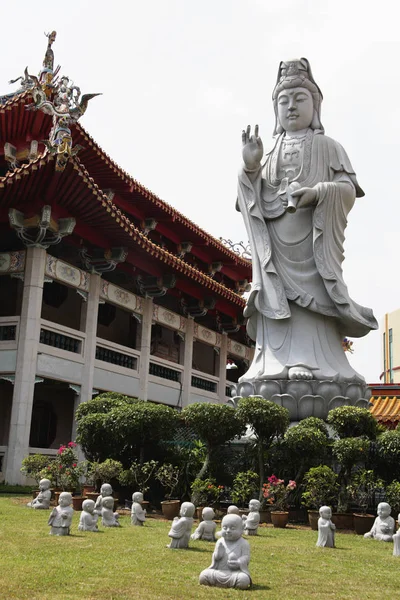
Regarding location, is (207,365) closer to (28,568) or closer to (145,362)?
(145,362)

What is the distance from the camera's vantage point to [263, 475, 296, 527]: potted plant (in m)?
10.1

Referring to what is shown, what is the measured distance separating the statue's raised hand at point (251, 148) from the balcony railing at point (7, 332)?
667 cm

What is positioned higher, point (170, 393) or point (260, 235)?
point (260, 235)

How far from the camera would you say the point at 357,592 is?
5473 millimetres

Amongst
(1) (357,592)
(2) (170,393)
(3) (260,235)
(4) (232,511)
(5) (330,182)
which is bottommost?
(1) (357,592)

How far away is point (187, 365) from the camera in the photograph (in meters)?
23.1

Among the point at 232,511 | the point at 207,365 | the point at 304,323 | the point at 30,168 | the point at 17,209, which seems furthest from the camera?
the point at 207,365

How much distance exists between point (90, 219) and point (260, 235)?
5.03m

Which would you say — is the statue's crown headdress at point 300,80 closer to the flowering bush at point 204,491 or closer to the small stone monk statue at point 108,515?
the flowering bush at point 204,491

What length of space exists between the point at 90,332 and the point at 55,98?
580 centimetres

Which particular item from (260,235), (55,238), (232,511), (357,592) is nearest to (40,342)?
(55,238)

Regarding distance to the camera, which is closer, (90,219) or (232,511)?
(232,511)

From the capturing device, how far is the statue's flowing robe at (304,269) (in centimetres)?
1387

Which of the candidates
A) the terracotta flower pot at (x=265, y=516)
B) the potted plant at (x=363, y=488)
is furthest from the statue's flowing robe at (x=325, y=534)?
the terracotta flower pot at (x=265, y=516)
